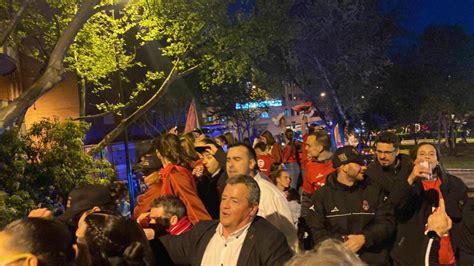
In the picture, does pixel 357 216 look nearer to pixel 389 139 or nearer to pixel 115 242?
pixel 389 139

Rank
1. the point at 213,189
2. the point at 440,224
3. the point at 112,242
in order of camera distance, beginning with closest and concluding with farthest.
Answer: the point at 112,242 → the point at 440,224 → the point at 213,189

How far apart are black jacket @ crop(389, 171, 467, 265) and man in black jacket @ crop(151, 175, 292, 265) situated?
1792 mm

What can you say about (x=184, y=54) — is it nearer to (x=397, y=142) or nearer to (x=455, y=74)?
(x=397, y=142)

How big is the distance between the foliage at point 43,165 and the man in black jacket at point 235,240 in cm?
483

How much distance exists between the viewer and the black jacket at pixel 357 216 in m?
4.32

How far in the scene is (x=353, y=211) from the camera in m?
4.45

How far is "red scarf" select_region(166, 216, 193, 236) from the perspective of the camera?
3.84m

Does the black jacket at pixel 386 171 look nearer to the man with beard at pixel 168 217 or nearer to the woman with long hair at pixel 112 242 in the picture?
the man with beard at pixel 168 217

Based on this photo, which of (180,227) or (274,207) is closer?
(180,227)

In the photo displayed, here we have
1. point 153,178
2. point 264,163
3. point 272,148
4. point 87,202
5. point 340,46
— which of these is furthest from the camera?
point 340,46

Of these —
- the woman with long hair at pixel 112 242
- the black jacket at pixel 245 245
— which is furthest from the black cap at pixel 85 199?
the woman with long hair at pixel 112 242

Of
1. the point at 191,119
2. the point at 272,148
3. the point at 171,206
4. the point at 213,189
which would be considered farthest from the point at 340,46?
the point at 171,206

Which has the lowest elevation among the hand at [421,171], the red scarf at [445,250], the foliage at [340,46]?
the red scarf at [445,250]

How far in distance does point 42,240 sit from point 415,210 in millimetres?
3595
